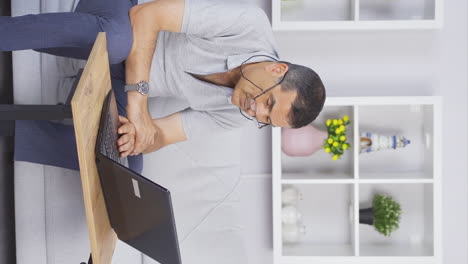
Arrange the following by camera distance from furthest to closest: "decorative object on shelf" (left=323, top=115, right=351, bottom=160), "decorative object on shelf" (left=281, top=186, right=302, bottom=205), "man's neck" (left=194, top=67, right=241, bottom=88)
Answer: "decorative object on shelf" (left=281, top=186, right=302, bottom=205) < "decorative object on shelf" (left=323, top=115, right=351, bottom=160) < "man's neck" (left=194, top=67, right=241, bottom=88)

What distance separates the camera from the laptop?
1426 mm

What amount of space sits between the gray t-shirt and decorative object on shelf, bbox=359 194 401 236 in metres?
0.85

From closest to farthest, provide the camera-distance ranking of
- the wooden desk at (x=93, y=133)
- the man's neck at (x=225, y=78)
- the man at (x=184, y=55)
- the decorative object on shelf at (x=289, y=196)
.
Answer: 1. the wooden desk at (x=93, y=133)
2. the man at (x=184, y=55)
3. the man's neck at (x=225, y=78)
4. the decorative object on shelf at (x=289, y=196)

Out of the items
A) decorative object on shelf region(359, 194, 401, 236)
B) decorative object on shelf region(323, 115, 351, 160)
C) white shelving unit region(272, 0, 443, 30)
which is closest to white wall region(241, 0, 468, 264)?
white shelving unit region(272, 0, 443, 30)

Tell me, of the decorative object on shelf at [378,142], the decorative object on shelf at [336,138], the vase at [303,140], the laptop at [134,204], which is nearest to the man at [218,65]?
the laptop at [134,204]

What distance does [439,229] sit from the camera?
247 centimetres

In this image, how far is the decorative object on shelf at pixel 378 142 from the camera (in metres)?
2.54

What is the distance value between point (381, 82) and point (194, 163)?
992 millimetres

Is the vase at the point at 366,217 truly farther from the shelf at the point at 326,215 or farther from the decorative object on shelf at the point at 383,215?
the shelf at the point at 326,215

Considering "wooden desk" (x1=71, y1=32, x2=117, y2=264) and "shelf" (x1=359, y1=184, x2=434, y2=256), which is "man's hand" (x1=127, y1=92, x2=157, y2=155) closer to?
"wooden desk" (x1=71, y1=32, x2=117, y2=264)

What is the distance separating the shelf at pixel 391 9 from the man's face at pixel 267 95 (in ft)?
3.44

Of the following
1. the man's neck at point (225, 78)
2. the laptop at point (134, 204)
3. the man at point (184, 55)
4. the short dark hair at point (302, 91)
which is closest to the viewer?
the laptop at point (134, 204)

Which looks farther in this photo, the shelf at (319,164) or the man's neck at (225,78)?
the shelf at (319,164)

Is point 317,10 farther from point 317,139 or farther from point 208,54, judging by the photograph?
point 208,54
